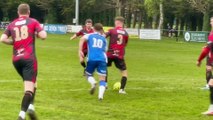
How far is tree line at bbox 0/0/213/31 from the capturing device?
2549 inches

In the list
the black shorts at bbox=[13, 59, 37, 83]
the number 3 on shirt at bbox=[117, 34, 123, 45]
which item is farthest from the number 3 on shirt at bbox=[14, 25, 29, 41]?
the number 3 on shirt at bbox=[117, 34, 123, 45]

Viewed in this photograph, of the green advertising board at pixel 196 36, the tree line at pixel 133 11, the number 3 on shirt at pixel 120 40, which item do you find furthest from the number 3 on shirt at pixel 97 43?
the tree line at pixel 133 11

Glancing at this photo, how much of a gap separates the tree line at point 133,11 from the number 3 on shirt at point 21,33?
2068 inches

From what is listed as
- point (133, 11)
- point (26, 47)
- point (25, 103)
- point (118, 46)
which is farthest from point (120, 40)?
point (133, 11)

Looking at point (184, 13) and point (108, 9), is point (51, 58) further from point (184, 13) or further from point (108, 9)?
point (108, 9)

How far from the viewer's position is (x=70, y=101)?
12.2 m

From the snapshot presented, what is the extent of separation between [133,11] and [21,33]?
69.1 m

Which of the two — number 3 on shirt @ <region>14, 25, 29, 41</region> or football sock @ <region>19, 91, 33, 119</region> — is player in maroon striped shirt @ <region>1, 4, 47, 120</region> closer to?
number 3 on shirt @ <region>14, 25, 29, 41</region>

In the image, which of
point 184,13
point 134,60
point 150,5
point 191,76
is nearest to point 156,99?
point 191,76

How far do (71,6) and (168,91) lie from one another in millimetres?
67997

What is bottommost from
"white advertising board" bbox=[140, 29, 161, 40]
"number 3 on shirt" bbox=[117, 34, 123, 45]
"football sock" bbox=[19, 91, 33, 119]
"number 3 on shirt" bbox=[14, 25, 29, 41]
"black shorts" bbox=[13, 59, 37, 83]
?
"white advertising board" bbox=[140, 29, 161, 40]

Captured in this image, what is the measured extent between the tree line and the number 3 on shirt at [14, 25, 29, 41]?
5253 cm

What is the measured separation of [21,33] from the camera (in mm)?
9156

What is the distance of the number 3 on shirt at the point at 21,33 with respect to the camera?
9.15 m
